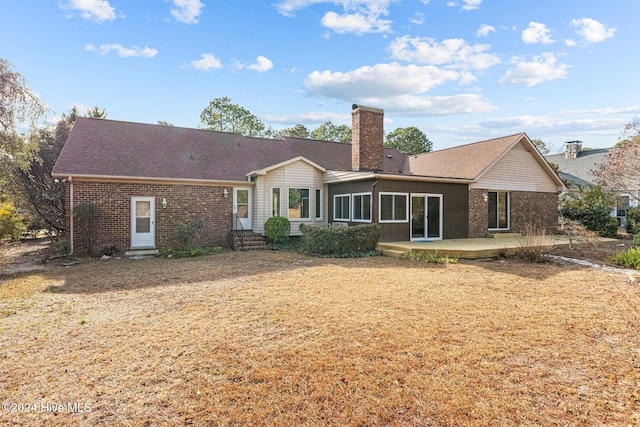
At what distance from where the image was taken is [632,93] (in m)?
19.1

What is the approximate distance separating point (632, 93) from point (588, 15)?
10977mm

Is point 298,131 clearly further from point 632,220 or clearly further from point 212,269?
point 212,269

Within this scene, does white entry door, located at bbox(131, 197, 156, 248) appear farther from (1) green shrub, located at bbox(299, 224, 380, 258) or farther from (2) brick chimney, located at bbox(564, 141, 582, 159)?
(2) brick chimney, located at bbox(564, 141, 582, 159)

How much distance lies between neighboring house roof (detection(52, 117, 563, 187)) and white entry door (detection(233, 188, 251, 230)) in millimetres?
632

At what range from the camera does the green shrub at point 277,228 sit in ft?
45.9

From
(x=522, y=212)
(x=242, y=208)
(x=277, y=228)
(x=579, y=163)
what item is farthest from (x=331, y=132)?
(x=277, y=228)

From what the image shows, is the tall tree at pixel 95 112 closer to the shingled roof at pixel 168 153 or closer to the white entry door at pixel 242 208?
the shingled roof at pixel 168 153

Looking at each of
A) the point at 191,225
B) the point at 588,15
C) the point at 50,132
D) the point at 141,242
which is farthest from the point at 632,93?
the point at 50,132

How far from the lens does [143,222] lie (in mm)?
13281

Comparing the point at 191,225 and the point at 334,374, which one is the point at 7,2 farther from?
the point at 334,374

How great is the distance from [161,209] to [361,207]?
7754 millimetres

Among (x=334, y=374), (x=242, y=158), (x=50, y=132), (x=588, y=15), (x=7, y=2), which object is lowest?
(x=334, y=374)

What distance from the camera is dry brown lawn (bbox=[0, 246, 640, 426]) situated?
2.90m

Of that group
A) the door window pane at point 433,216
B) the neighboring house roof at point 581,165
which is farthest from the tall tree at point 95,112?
the neighboring house roof at point 581,165
